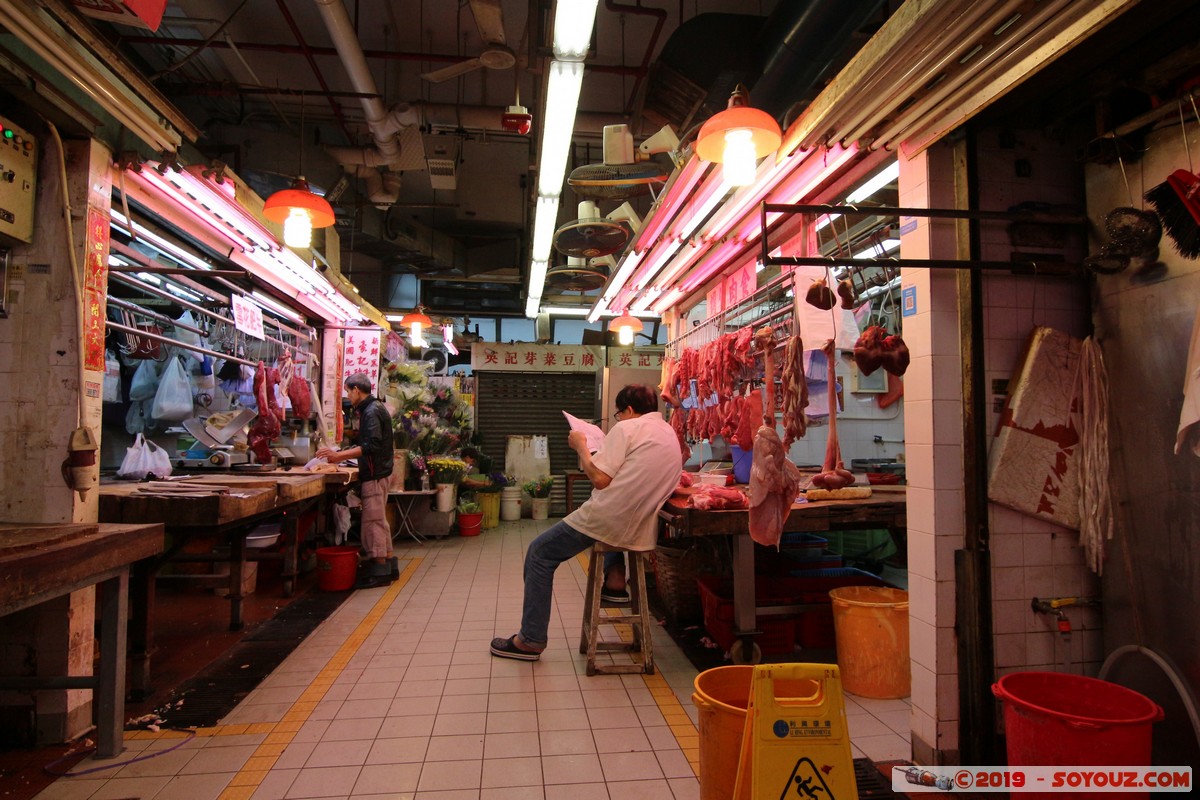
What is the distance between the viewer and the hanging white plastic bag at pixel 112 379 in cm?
710

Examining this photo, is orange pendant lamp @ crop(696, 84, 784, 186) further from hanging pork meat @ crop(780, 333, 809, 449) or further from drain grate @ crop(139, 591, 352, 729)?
drain grate @ crop(139, 591, 352, 729)

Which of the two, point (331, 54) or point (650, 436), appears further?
point (331, 54)

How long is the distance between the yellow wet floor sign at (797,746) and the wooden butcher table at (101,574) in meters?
2.97

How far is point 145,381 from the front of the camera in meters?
7.28

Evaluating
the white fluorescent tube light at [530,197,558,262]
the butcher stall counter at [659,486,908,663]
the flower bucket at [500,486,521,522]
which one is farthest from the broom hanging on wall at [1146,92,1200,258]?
the flower bucket at [500,486,521,522]

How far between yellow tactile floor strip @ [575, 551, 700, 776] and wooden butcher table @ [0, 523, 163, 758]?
3040mm

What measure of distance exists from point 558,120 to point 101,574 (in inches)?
157

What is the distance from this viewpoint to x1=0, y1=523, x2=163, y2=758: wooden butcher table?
2.76 m

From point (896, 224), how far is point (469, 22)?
474 cm

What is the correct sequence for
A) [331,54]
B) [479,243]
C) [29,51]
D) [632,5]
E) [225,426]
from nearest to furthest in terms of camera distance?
[29,51] < [632,5] < [331,54] < [225,426] < [479,243]

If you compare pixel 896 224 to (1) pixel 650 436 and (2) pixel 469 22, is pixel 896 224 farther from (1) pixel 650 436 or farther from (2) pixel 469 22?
(2) pixel 469 22

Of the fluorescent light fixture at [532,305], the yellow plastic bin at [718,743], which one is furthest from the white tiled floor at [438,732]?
the fluorescent light fixture at [532,305]

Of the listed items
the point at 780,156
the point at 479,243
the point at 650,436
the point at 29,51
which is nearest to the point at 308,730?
the point at 650,436

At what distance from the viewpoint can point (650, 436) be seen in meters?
4.52
